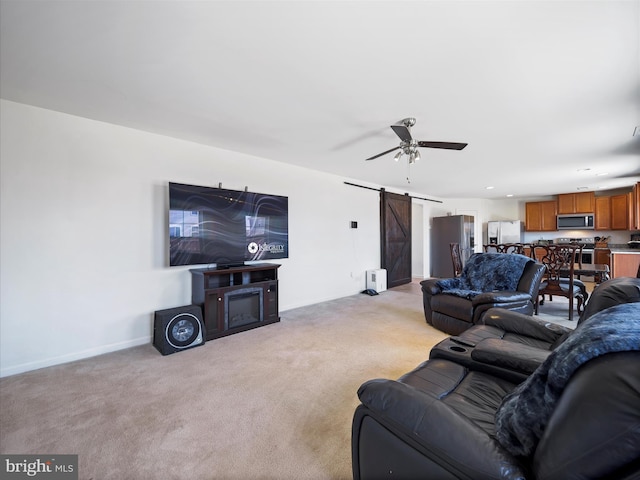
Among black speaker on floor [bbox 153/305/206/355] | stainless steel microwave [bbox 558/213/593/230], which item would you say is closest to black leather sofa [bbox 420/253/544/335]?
black speaker on floor [bbox 153/305/206/355]

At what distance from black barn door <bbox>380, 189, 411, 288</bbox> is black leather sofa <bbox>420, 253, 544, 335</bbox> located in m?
2.59

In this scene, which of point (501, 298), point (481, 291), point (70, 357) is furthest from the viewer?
point (481, 291)

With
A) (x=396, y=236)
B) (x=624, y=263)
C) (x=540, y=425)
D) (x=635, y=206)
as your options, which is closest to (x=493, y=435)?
(x=540, y=425)

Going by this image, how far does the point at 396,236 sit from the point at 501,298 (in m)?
3.81

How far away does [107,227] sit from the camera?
9.47 ft

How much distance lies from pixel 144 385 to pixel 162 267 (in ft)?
4.56

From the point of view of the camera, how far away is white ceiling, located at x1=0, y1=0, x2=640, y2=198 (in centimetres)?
153

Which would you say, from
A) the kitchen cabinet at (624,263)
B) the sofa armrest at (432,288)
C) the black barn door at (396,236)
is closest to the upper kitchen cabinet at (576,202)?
the kitchen cabinet at (624,263)

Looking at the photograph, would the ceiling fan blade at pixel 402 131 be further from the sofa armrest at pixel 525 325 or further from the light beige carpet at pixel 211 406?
the light beige carpet at pixel 211 406

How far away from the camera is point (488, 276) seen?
3455mm

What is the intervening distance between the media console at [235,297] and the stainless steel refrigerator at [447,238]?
18.4 feet

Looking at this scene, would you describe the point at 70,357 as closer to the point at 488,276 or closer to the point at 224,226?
the point at 224,226

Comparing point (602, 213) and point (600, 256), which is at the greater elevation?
point (602, 213)

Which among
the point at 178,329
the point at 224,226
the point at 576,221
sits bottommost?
the point at 178,329
